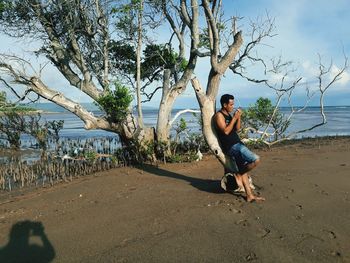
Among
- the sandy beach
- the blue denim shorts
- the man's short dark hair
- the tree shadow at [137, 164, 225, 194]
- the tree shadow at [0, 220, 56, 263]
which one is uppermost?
the man's short dark hair

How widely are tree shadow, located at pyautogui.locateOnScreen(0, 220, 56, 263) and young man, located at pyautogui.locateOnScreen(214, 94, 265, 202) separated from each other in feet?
10.6

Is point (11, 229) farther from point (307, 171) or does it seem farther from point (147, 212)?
point (307, 171)

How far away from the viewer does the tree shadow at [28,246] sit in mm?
5031

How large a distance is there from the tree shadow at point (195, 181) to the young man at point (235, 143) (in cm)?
72

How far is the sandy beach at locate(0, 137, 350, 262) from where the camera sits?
485cm

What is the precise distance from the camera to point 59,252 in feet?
16.8

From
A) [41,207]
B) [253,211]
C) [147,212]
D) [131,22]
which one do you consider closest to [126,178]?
[41,207]

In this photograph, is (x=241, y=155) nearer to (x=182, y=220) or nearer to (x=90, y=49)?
(x=182, y=220)

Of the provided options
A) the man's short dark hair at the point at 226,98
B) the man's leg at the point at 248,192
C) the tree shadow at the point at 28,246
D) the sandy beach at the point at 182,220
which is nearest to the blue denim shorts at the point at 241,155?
the man's leg at the point at 248,192

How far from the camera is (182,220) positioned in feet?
19.3

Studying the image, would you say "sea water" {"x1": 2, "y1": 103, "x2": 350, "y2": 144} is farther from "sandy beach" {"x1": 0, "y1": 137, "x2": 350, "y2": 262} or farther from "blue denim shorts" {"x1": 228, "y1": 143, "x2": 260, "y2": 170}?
"blue denim shorts" {"x1": 228, "y1": 143, "x2": 260, "y2": 170}

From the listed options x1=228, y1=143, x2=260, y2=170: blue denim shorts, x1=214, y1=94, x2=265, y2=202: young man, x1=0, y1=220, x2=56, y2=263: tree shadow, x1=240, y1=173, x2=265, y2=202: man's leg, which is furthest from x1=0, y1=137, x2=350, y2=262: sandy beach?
x1=228, y1=143, x2=260, y2=170: blue denim shorts

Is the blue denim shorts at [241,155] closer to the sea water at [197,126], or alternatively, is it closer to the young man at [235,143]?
the young man at [235,143]

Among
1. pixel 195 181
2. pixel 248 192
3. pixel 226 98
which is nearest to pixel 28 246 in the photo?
pixel 248 192
